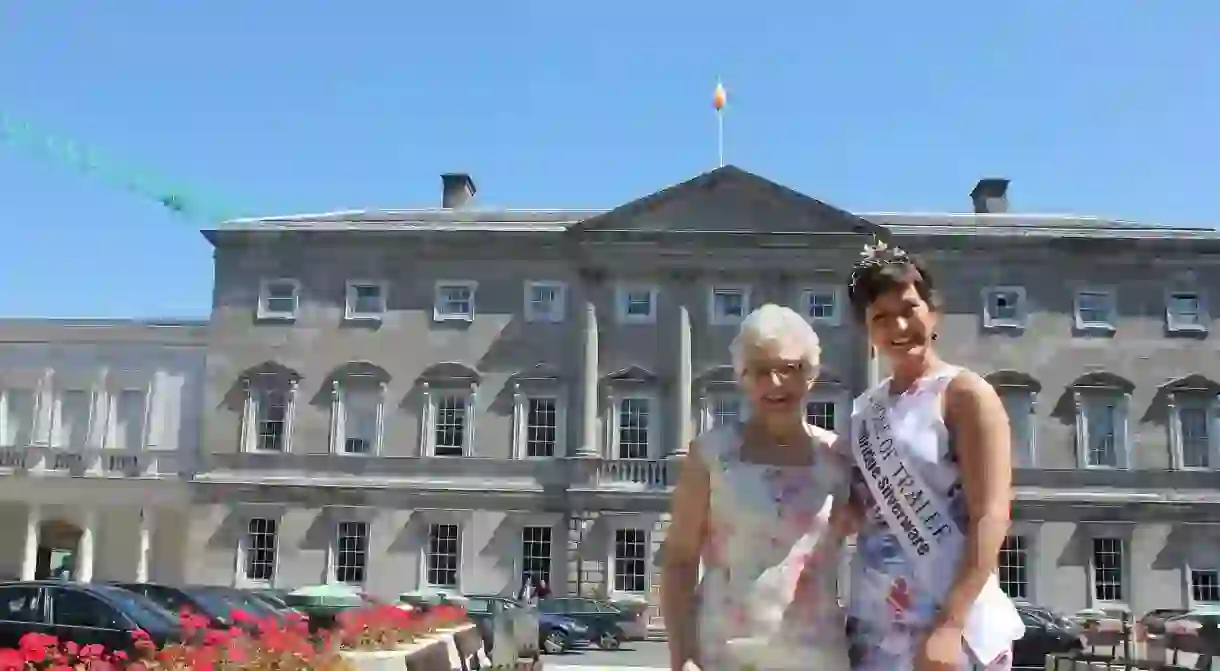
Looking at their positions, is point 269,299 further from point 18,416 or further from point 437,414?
point 18,416

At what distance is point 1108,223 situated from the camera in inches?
1383

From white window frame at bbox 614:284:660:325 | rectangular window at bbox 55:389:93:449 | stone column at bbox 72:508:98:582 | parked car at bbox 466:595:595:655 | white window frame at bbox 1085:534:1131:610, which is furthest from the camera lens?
rectangular window at bbox 55:389:93:449

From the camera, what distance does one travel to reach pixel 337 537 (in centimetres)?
3253

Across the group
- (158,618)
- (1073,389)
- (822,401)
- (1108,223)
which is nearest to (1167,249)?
(1108,223)

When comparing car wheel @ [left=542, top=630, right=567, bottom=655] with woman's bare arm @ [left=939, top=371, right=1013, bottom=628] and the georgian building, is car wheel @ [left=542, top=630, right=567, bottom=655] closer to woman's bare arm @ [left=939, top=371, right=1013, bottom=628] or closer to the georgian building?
the georgian building

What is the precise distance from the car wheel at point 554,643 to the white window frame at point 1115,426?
16.4 meters

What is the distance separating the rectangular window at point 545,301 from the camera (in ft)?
110

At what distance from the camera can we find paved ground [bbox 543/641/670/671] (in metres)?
20.6

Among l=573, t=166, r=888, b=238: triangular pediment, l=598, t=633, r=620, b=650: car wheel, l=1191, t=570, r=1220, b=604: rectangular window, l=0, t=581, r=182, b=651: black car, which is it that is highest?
l=573, t=166, r=888, b=238: triangular pediment

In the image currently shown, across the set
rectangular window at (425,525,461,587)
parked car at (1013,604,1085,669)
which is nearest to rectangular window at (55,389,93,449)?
rectangular window at (425,525,461,587)

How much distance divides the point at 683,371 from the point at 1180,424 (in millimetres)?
14407

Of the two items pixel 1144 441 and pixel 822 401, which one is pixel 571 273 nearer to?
pixel 822 401

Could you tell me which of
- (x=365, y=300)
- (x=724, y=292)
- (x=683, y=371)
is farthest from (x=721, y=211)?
(x=365, y=300)

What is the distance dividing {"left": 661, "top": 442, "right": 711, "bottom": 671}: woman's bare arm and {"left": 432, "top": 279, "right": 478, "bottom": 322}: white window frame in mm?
30205
